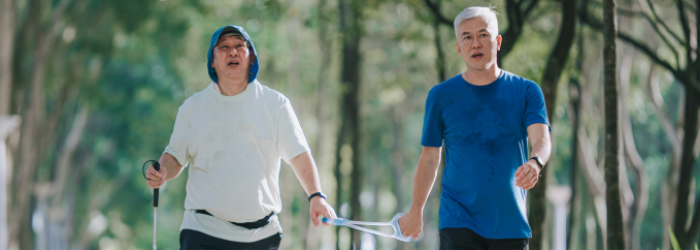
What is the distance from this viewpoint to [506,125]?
12.3 feet

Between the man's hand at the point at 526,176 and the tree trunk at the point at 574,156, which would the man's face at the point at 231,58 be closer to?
the man's hand at the point at 526,176

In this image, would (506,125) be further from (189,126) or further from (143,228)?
(143,228)

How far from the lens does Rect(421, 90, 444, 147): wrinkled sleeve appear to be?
396cm

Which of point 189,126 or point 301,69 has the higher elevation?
point 301,69

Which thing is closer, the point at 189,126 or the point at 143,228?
the point at 189,126

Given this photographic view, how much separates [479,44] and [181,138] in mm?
1675

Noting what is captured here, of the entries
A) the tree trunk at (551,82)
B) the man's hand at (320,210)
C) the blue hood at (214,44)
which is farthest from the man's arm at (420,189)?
the tree trunk at (551,82)

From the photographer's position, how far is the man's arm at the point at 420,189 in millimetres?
3953

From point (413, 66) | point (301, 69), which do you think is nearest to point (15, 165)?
point (413, 66)

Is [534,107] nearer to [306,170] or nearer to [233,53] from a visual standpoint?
[306,170]

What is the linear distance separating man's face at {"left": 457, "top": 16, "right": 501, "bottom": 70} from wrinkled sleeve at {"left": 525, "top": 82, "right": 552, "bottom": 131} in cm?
24

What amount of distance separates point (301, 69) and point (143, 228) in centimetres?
978

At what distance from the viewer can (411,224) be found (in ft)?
13.0

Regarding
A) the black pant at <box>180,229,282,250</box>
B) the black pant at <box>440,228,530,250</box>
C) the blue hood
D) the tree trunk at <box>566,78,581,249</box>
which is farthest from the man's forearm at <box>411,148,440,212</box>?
the tree trunk at <box>566,78,581,249</box>
